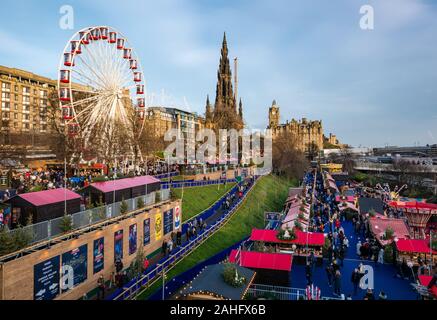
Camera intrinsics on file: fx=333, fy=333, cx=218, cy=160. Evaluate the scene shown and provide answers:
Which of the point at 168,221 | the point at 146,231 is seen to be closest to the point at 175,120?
the point at 168,221

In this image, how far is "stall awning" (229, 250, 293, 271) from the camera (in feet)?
53.3

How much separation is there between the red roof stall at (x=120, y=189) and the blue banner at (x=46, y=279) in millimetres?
6275

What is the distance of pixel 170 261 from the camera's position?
19.0m

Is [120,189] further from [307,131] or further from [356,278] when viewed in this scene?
[307,131]

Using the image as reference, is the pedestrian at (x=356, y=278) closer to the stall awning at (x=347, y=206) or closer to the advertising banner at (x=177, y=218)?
the advertising banner at (x=177, y=218)

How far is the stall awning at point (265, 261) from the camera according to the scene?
53.3ft

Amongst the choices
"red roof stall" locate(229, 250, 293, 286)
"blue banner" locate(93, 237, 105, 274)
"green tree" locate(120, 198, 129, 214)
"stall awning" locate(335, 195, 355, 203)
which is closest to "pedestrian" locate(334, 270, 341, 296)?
"red roof stall" locate(229, 250, 293, 286)

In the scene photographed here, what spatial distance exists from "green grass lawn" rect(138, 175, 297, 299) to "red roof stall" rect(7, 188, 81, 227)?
5.56 metres

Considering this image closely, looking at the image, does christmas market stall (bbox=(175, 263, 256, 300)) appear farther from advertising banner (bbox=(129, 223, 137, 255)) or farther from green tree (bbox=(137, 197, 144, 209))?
green tree (bbox=(137, 197, 144, 209))

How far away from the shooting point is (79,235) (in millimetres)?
14898

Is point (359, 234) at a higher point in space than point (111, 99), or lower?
lower

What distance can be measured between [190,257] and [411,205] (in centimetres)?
2771
